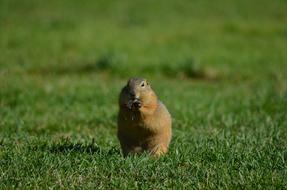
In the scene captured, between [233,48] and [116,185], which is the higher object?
[116,185]

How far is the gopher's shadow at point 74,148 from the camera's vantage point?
21.5ft

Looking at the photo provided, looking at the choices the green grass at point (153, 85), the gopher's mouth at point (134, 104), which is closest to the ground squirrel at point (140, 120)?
the gopher's mouth at point (134, 104)

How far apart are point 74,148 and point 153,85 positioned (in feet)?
19.0

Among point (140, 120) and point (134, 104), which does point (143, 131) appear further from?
point (134, 104)

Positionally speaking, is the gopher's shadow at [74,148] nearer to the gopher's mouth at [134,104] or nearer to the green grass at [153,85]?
the green grass at [153,85]

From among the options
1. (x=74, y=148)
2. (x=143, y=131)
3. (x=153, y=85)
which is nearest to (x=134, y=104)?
(x=143, y=131)

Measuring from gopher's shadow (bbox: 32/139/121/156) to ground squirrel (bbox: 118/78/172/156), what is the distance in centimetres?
33

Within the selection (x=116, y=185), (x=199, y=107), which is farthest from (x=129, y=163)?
(x=199, y=107)

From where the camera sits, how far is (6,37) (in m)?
16.4

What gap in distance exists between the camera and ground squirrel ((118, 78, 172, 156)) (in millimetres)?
6125

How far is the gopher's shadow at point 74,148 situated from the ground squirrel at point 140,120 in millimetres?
329

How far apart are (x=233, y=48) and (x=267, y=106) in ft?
21.8

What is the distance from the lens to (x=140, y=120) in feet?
20.2

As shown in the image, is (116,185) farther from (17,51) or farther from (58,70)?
(17,51)
